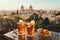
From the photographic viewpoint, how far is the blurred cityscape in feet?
4.96

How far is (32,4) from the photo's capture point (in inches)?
60.5

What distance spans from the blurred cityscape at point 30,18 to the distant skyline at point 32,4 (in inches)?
1.1

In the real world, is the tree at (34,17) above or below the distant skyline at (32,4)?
below

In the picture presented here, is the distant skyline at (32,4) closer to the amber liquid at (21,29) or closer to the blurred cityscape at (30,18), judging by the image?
the blurred cityscape at (30,18)

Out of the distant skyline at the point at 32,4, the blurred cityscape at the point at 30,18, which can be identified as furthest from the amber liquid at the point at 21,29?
the distant skyline at the point at 32,4

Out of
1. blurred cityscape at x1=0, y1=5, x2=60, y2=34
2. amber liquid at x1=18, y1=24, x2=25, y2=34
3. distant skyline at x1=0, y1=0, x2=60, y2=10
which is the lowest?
amber liquid at x1=18, y1=24, x2=25, y2=34

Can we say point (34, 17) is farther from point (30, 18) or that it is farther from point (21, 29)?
point (21, 29)

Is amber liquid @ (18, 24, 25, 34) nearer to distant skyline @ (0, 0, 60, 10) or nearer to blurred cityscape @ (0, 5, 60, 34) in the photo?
blurred cityscape @ (0, 5, 60, 34)

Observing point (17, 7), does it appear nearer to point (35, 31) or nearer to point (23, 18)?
point (23, 18)

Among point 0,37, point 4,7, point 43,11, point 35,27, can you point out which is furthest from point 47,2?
point 0,37

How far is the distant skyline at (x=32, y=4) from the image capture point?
4.99 feet

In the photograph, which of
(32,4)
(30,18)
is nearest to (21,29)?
(30,18)

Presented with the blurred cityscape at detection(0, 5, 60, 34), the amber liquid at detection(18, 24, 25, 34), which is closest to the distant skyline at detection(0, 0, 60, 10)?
the blurred cityscape at detection(0, 5, 60, 34)

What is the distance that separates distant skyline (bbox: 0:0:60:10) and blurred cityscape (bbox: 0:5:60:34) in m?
0.03
